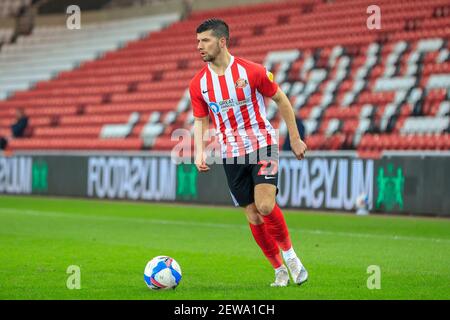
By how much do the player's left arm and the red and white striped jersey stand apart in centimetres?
8

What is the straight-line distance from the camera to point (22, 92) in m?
32.0

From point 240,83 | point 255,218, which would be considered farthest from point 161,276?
point 240,83

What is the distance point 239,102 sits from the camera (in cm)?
802

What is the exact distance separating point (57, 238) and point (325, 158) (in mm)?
6862

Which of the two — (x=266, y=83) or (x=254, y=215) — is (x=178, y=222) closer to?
(x=254, y=215)

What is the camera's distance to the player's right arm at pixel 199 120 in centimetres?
816

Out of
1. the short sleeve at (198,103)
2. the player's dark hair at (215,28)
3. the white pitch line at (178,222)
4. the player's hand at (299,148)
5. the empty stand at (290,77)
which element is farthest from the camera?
the empty stand at (290,77)

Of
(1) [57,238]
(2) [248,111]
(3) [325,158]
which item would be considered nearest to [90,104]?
(3) [325,158]

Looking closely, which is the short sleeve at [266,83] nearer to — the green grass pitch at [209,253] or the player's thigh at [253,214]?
the player's thigh at [253,214]

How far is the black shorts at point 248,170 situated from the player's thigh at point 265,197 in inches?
3.2

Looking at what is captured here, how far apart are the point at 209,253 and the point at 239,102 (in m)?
3.25

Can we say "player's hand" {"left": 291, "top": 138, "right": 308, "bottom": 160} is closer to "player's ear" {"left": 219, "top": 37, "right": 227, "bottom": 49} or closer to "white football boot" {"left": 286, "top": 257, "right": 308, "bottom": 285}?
"white football boot" {"left": 286, "top": 257, "right": 308, "bottom": 285}

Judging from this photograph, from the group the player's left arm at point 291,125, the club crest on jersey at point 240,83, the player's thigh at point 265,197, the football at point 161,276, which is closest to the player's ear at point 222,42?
the club crest on jersey at point 240,83
